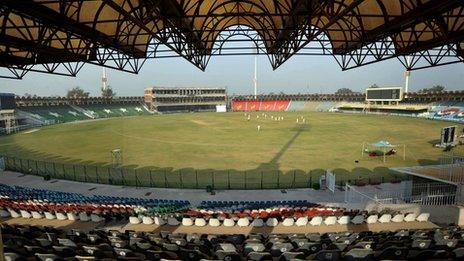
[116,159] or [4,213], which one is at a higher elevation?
[4,213]

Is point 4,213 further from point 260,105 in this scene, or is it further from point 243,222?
point 260,105

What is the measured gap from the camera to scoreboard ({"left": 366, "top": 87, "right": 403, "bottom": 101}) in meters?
92.5

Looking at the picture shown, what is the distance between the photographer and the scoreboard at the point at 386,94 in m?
92.5

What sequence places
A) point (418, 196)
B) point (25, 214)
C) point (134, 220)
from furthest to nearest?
point (418, 196) < point (25, 214) < point (134, 220)

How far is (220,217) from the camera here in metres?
13.0

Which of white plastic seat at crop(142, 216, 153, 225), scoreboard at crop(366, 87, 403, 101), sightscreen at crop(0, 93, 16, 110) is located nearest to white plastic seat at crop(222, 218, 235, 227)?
white plastic seat at crop(142, 216, 153, 225)

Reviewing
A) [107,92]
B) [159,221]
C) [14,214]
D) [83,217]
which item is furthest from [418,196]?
[107,92]

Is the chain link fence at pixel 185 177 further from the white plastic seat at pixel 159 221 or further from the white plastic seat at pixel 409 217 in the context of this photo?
the white plastic seat at pixel 409 217

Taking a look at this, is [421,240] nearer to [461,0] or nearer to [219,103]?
[461,0]

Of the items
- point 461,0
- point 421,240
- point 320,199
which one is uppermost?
point 461,0

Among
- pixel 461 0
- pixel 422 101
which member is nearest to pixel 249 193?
pixel 461 0

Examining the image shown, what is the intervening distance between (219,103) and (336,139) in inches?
3977

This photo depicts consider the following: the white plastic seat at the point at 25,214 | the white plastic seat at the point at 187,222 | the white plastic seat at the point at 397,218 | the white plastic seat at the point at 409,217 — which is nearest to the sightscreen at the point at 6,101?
the white plastic seat at the point at 25,214

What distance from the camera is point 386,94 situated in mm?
96312
